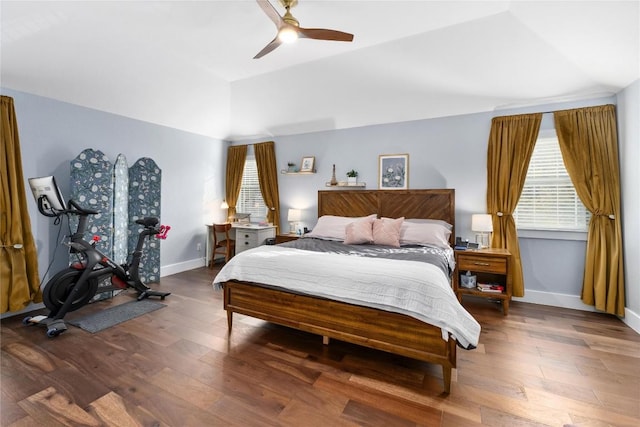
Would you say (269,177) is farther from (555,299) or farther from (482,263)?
(555,299)

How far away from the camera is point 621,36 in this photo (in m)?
2.36

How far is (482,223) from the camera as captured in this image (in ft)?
11.7

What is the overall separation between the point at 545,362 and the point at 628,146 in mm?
2464

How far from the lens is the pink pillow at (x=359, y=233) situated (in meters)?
3.56

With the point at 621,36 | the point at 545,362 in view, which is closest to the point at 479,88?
the point at 621,36

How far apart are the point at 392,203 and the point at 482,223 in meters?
1.23

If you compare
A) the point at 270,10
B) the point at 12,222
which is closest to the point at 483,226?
the point at 270,10

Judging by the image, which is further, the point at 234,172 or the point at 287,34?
the point at 234,172

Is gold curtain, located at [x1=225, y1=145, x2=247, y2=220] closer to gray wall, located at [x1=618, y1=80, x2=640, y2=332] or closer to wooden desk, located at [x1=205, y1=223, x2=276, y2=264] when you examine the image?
wooden desk, located at [x1=205, y1=223, x2=276, y2=264]

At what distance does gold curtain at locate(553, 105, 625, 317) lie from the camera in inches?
123

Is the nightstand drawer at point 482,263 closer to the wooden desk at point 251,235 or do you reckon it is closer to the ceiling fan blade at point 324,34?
the ceiling fan blade at point 324,34

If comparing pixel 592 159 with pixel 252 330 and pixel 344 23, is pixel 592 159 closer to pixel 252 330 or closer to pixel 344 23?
pixel 344 23

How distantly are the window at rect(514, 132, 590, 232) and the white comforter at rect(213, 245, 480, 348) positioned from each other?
2.34m

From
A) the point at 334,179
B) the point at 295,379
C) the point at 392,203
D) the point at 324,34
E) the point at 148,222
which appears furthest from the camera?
the point at 334,179
